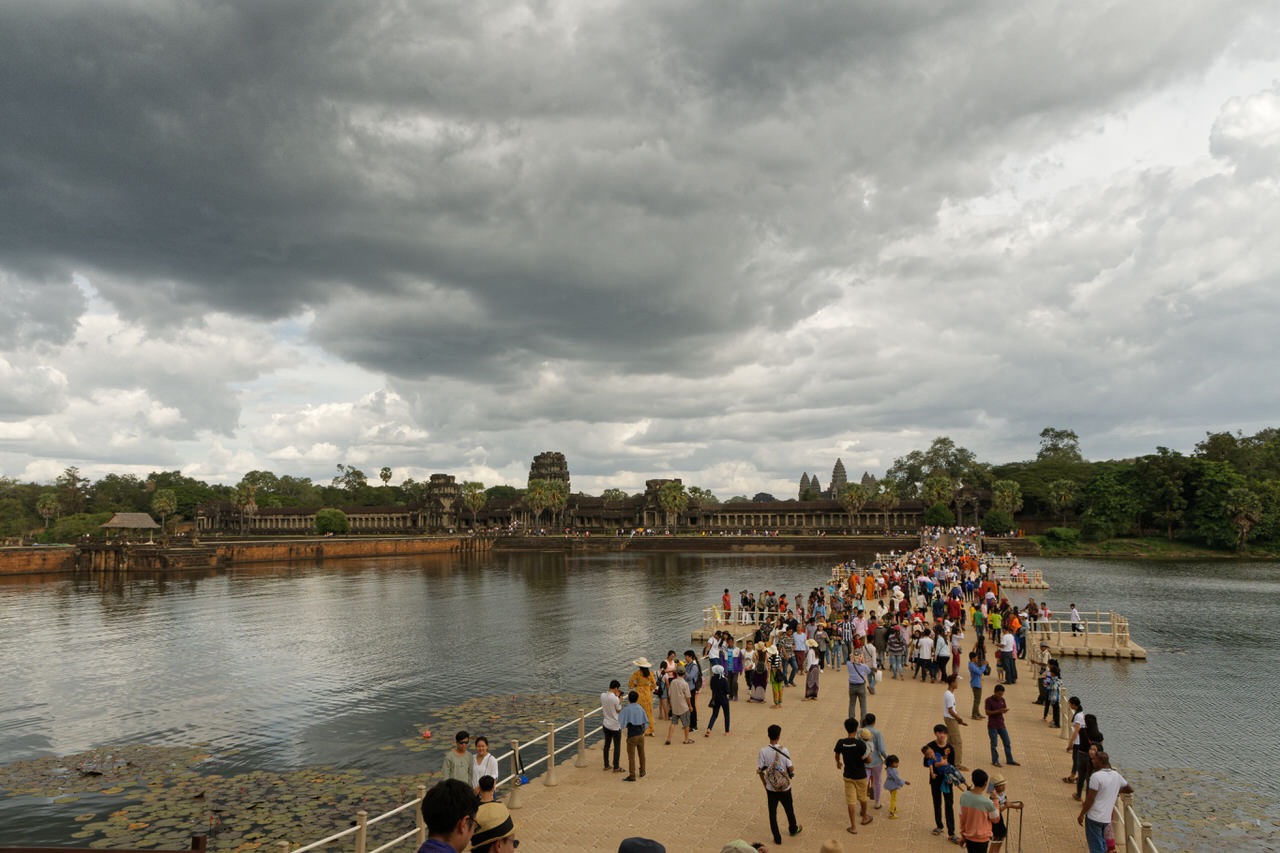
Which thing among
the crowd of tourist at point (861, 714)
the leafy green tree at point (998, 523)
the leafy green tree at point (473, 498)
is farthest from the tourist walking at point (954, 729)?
the leafy green tree at point (473, 498)

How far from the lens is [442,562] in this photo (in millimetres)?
92375

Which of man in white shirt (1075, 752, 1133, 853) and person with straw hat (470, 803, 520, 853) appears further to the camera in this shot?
man in white shirt (1075, 752, 1133, 853)

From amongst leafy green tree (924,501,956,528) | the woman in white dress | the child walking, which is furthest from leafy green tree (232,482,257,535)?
the child walking

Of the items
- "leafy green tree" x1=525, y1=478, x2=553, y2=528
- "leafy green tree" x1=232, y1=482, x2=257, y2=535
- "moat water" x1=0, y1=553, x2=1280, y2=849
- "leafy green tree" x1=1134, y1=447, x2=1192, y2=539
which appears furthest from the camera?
"leafy green tree" x1=232, y1=482, x2=257, y2=535

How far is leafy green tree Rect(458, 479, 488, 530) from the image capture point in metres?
140

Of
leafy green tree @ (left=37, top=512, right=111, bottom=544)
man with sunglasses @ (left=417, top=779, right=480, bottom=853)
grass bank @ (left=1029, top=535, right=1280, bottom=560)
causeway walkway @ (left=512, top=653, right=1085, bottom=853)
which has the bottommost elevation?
grass bank @ (left=1029, top=535, right=1280, bottom=560)

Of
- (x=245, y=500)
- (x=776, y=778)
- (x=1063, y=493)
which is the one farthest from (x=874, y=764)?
(x=245, y=500)

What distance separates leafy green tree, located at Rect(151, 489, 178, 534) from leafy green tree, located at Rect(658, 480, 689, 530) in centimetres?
8839

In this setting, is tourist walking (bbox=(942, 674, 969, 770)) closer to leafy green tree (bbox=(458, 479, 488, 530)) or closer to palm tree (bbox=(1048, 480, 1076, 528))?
palm tree (bbox=(1048, 480, 1076, 528))

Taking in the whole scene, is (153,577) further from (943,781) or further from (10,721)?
(943,781)

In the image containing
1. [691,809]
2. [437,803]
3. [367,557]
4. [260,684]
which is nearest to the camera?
[437,803]

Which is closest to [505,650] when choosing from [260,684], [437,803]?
[260,684]

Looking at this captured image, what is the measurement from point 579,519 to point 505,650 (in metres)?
108

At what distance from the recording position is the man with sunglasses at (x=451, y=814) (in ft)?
13.2
